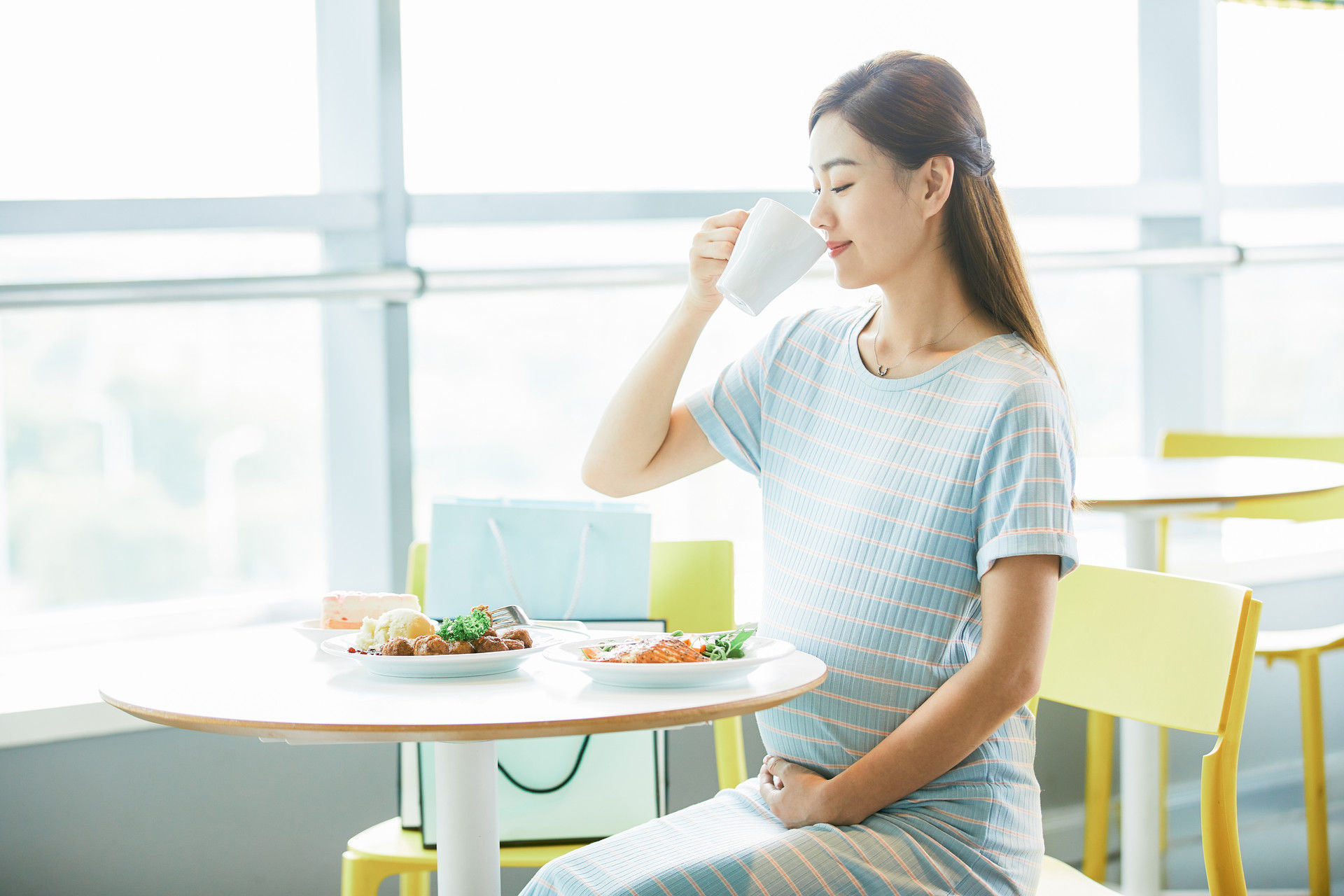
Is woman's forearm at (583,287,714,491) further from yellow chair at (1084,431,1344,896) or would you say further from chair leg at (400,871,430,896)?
yellow chair at (1084,431,1344,896)

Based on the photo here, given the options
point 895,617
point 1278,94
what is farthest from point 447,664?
point 1278,94

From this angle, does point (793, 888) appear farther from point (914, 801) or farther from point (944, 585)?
point (944, 585)

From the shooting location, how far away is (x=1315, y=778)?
2.37 m

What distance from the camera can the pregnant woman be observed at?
117 cm

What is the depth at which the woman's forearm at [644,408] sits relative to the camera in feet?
4.73

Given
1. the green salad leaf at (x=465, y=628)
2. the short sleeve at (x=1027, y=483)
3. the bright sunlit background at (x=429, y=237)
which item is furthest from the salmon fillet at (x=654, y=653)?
the bright sunlit background at (x=429, y=237)

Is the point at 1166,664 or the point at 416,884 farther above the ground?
the point at 1166,664

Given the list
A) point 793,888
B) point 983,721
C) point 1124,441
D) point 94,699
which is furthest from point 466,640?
point 1124,441

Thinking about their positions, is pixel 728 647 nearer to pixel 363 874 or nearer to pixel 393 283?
pixel 363 874

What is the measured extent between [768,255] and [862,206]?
4.9 inches

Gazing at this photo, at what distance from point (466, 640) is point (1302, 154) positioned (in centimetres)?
309

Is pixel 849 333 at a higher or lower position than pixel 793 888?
higher

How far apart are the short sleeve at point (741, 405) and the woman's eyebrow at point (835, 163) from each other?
0.24m

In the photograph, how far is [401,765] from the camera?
1.65 metres
